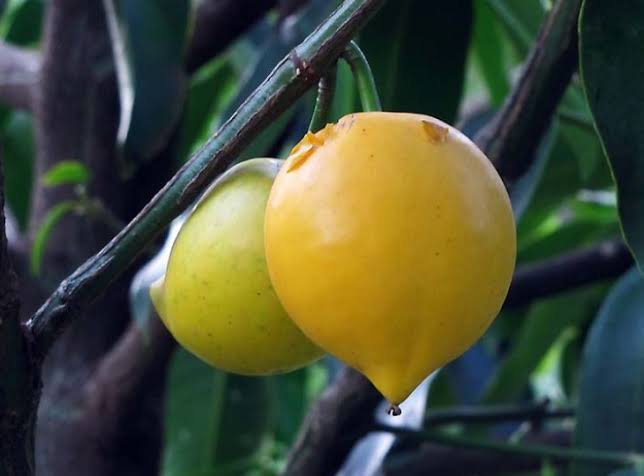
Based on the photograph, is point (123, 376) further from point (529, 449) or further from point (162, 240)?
point (529, 449)

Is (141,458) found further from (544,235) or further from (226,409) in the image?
(544,235)

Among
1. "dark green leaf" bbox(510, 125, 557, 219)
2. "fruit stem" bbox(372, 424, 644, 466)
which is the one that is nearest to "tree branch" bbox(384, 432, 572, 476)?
"fruit stem" bbox(372, 424, 644, 466)

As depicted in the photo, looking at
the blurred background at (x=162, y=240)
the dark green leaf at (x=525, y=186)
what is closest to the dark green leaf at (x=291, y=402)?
the blurred background at (x=162, y=240)

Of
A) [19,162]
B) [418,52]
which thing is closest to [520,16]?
[418,52]

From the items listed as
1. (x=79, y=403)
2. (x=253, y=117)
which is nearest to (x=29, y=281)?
(x=79, y=403)

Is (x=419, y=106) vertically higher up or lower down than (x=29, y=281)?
higher up

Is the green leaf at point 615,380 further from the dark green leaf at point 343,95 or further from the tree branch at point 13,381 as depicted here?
the tree branch at point 13,381
